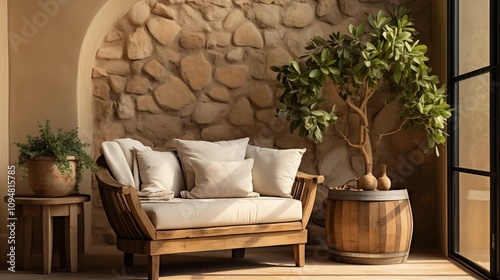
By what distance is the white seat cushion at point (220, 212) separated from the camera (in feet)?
14.9

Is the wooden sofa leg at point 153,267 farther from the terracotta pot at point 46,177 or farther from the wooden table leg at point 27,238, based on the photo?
the wooden table leg at point 27,238

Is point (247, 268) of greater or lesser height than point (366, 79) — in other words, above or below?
below

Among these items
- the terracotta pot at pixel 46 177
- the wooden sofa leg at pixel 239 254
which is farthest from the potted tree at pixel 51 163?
the wooden sofa leg at pixel 239 254

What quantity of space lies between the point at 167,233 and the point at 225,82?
6.12 feet

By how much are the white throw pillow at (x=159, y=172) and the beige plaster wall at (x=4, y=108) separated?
988 millimetres

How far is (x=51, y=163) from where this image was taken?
480cm

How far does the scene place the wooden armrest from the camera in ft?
17.0

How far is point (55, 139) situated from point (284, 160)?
1642mm

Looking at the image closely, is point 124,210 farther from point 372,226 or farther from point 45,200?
point 372,226

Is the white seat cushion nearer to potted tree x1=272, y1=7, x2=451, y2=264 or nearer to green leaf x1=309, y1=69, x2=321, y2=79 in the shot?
potted tree x1=272, y1=7, x2=451, y2=264

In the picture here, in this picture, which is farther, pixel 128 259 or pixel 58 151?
pixel 128 259

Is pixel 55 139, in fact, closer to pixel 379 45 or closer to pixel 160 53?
pixel 160 53

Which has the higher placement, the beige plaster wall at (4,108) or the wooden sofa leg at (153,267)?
the beige plaster wall at (4,108)

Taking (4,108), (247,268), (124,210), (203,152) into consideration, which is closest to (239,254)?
(247,268)
